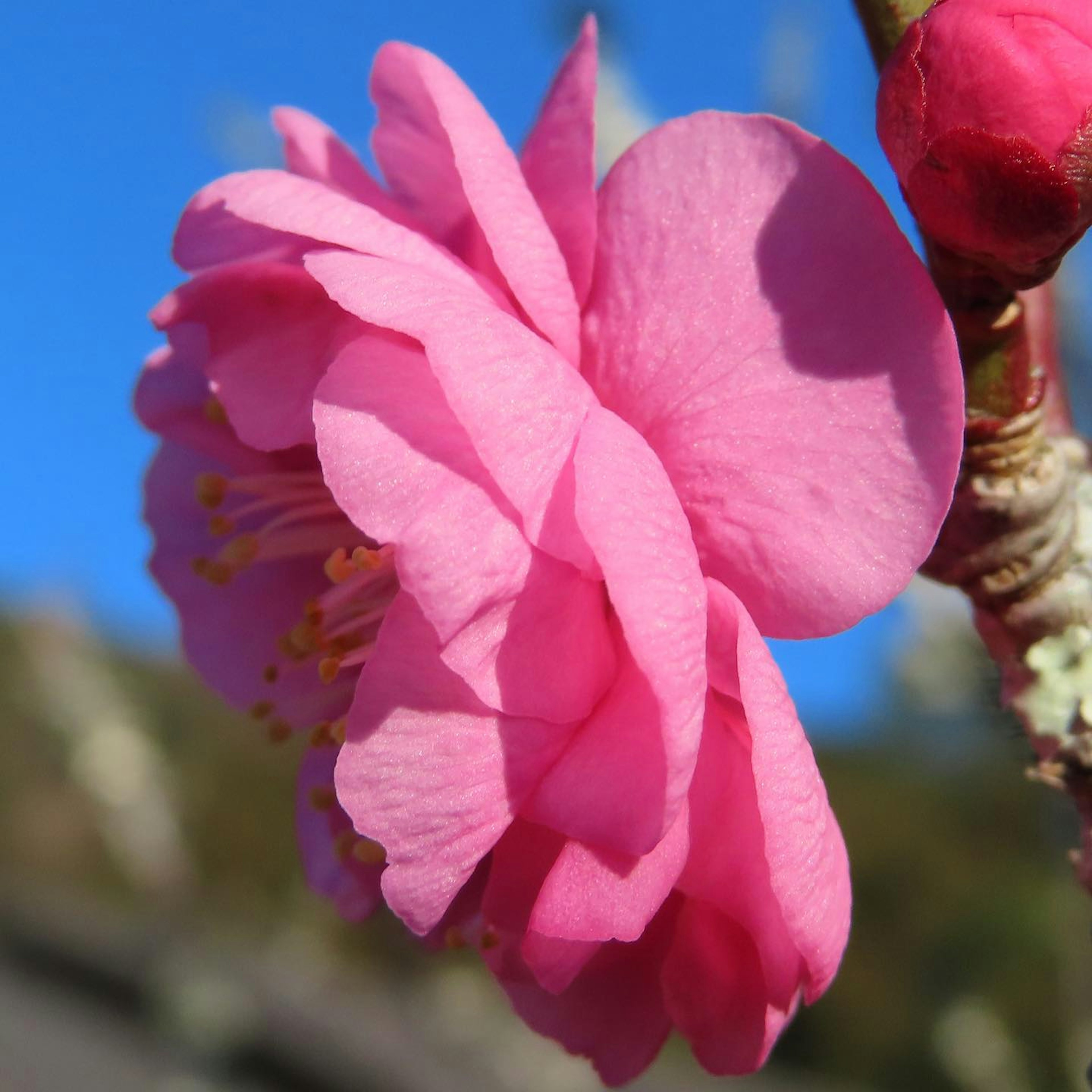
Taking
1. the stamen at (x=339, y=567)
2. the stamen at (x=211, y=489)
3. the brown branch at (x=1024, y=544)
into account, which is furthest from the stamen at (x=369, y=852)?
the brown branch at (x=1024, y=544)

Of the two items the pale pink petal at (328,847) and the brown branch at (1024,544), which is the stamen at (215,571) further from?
the brown branch at (1024,544)

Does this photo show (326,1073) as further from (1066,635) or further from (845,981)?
(1066,635)

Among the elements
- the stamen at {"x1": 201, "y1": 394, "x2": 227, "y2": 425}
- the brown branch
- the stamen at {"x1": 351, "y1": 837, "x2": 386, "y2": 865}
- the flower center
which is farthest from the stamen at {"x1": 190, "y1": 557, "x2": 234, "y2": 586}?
the brown branch

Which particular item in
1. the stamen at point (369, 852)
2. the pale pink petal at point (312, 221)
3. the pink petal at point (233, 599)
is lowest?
the stamen at point (369, 852)

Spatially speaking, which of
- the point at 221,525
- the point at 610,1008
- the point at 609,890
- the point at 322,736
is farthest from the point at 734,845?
the point at 221,525

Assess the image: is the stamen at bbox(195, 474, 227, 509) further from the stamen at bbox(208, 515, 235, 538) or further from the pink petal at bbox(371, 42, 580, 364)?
the pink petal at bbox(371, 42, 580, 364)

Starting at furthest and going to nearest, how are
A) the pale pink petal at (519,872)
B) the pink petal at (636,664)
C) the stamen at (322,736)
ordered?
the stamen at (322,736) → the pale pink petal at (519,872) → the pink petal at (636,664)

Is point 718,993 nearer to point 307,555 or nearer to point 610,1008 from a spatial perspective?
point 610,1008

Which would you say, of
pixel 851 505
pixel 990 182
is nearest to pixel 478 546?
pixel 851 505
